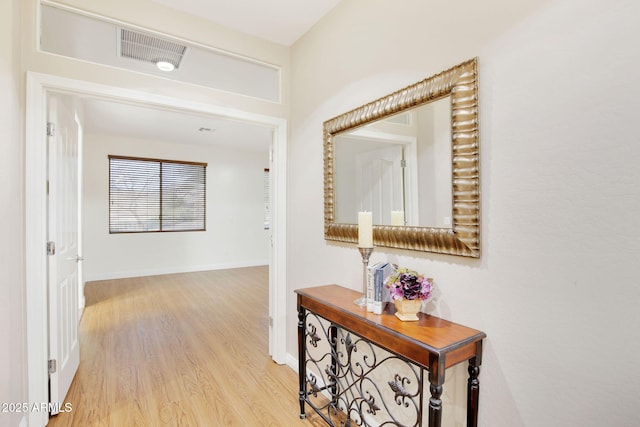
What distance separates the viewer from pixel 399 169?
5.42 feet

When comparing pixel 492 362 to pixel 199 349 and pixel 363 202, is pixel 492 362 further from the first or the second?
pixel 199 349

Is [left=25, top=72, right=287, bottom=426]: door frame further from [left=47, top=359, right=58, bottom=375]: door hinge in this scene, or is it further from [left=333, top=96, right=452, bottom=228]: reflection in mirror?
[left=333, top=96, right=452, bottom=228]: reflection in mirror

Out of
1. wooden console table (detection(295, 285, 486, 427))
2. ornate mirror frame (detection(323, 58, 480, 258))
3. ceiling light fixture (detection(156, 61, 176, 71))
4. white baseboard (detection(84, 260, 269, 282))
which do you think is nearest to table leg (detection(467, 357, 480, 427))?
wooden console table (detection(295, 285, 486, 427))

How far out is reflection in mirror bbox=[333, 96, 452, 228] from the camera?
4.63ft

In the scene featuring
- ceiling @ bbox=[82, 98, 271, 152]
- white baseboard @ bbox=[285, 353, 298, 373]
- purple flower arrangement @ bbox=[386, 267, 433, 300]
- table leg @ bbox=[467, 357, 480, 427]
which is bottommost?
white baseboard @ bbox=[285, 353, 298, 373]

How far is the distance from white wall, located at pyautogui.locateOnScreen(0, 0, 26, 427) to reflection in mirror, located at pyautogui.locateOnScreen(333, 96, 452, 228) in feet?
5.85

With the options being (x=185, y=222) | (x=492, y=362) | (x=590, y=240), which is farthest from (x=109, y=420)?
(x=185, y=222)

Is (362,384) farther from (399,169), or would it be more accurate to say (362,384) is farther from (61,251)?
(61,251)

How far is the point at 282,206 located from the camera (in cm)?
259

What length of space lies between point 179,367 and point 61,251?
1279mm

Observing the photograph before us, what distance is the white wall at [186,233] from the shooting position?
545 cm

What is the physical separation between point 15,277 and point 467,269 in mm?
2299

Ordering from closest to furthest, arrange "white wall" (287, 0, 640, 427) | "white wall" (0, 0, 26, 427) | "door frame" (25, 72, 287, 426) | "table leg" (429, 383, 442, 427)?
"white wall" (287, 0, 640, 427), "table leg" (429, 383, 442, 427), "white wall" (0, 0, 26, 427), "door frame" (25, 72, 287, 426)

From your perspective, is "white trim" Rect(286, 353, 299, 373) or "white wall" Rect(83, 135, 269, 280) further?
"white wall" Rect(83, 135, 269, 280)
